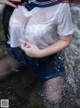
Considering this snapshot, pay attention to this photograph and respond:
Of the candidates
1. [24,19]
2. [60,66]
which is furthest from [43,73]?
[24,19]

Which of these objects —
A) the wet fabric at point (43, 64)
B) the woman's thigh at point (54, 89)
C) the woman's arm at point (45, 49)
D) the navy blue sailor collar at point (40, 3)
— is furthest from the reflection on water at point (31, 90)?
the navy blue sailor collar at point (40, 3)

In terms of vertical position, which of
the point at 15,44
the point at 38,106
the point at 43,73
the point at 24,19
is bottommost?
the point at 38,106

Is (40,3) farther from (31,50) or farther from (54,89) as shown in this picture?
(54,89)

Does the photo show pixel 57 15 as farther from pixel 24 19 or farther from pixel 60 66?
pixel 60 66

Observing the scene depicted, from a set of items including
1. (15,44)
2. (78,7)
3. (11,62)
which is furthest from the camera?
(78,7)

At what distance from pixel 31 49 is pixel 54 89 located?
35 cm

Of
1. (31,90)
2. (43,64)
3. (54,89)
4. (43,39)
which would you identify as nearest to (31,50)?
(43,39)

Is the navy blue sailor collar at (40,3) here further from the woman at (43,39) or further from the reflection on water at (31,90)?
the reflection on water at (31,90)

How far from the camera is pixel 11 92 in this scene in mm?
2139

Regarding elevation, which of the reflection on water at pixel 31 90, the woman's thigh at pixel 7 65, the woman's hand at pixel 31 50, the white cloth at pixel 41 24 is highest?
the white cloth at pixel 41 24

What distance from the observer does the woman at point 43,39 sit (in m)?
1.76

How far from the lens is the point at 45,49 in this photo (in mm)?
1818

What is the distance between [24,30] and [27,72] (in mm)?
471

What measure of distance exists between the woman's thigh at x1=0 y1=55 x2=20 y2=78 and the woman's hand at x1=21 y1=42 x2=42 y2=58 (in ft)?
1.02
